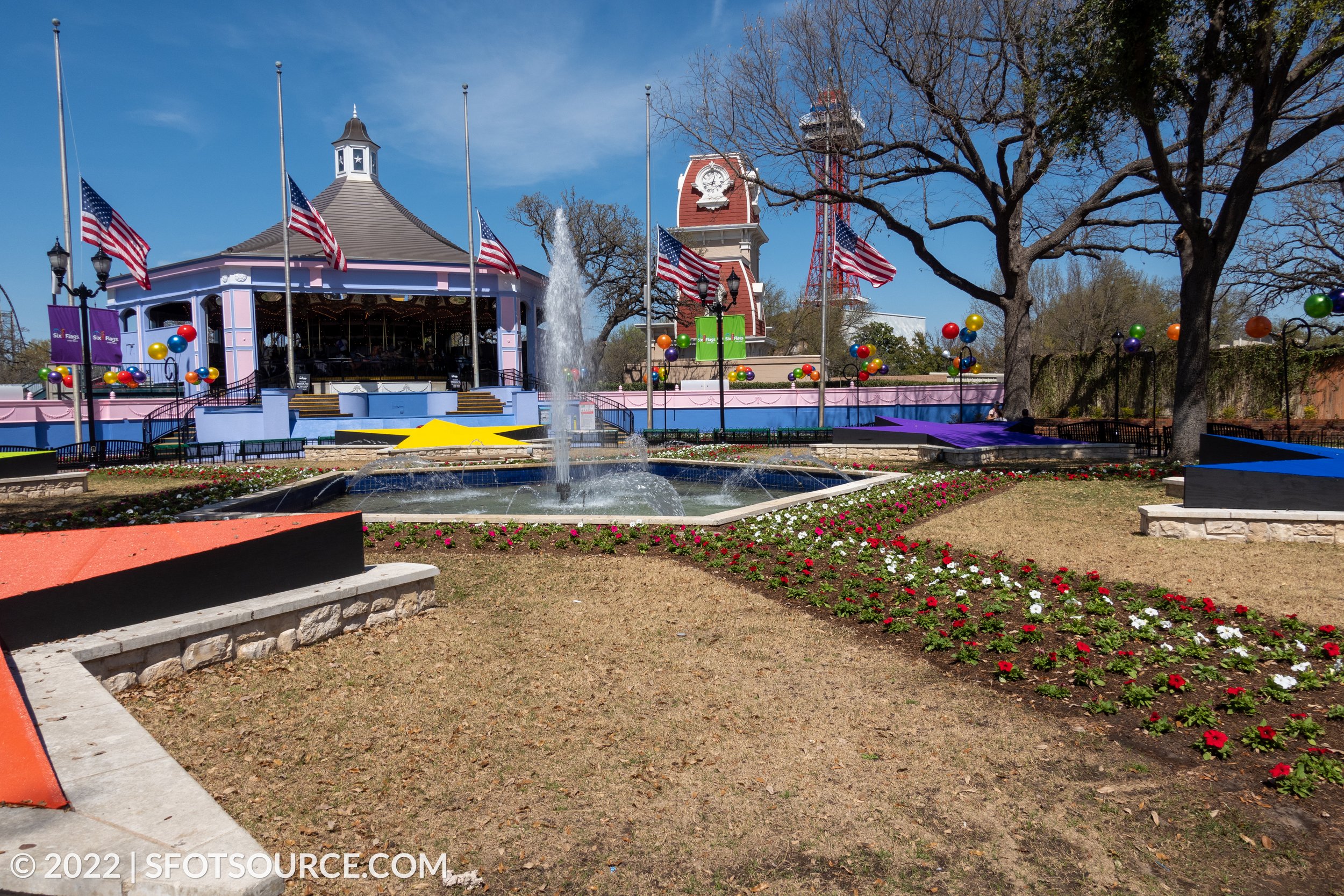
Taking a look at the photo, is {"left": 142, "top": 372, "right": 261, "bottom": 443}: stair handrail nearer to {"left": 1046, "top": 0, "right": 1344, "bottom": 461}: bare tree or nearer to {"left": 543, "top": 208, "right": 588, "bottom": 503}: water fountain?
{"left": 543, "top": 208, "right": 588, "bottom": 503}: water fountain

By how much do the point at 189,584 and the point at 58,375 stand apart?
115ft

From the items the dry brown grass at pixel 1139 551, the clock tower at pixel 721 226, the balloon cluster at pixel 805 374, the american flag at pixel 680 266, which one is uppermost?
the clock tower at pixel 721 226

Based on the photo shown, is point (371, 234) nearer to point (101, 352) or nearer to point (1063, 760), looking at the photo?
point (101, 352)

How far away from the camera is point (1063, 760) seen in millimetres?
3871

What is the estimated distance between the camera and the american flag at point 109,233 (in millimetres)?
22375

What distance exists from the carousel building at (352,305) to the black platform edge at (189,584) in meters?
29.0

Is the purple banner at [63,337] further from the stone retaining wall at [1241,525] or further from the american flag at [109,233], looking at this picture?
the stone retaining wall at [1241,525]

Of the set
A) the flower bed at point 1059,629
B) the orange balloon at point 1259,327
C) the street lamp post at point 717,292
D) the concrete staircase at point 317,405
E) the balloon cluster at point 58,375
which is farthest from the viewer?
the balloon cluster at point 58,375

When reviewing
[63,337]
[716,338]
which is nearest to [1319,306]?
[716,338]

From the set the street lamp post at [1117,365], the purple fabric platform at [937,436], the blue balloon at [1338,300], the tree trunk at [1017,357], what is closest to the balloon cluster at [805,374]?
the street lamp post at [1117,365]

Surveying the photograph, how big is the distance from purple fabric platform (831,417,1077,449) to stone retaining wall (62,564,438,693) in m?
14.4

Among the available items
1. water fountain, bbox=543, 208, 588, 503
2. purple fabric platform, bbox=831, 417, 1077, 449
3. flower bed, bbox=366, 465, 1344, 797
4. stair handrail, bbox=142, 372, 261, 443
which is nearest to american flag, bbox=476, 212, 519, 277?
water fountain, bbox=543, 208, 588, 503

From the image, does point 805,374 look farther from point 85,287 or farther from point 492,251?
point 85,287

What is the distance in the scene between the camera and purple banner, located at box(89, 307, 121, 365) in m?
26.7
